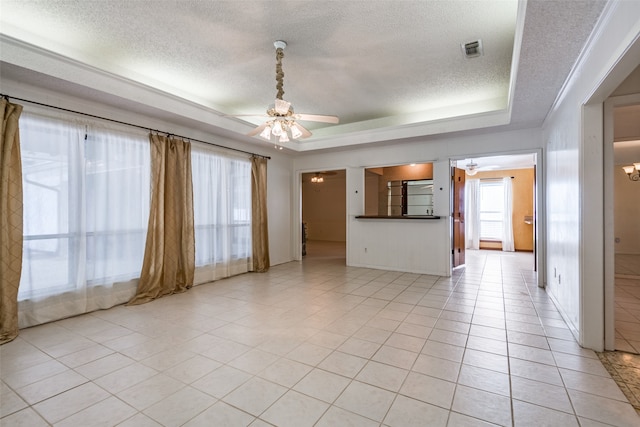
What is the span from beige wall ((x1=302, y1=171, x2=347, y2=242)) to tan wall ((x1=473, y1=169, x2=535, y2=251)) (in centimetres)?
532

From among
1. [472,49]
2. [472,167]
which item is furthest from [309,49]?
[472,167]

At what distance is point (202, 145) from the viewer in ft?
15.4

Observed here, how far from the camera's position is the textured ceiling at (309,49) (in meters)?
2.43

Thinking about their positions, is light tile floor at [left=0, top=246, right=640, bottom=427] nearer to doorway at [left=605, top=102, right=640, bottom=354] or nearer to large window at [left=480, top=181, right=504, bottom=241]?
doorway at [left=605, top=102, right=640, bottom=354]

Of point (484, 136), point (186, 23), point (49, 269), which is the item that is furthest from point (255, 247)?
point (484, 136)

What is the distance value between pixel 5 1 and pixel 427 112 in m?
→ 5.19

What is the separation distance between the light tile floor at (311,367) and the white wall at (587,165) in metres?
0.33

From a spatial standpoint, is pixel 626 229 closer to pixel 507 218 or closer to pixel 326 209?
pixel 507 218

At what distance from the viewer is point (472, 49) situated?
3.10 m

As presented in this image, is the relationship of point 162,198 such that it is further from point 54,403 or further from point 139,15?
point 54,403

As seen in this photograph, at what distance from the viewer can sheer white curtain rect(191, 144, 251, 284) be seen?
4648 millimetres

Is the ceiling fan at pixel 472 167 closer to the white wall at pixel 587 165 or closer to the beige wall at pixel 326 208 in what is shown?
the beige wall at pixel 326 208

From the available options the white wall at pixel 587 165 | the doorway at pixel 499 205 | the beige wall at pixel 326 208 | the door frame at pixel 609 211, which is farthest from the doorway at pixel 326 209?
the door frame at pixel 609 211

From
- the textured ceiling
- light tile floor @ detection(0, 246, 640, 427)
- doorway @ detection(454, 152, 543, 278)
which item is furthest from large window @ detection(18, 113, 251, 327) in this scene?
doorway @ detection(454, 152, 543, 278)
